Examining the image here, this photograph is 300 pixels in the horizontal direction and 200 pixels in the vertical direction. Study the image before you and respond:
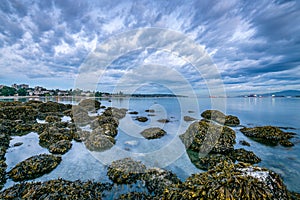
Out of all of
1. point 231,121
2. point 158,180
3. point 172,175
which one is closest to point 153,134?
point 172,175

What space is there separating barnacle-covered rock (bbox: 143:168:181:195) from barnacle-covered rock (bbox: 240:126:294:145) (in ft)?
21.5

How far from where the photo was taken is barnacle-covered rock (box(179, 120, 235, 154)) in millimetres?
6188

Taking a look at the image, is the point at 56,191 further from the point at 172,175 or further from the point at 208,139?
the point at 208,139

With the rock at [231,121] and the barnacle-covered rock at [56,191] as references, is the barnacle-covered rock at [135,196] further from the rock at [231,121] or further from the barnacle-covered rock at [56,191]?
the rock at [231,121]

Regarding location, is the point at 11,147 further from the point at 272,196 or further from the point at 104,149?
the point at 272,196

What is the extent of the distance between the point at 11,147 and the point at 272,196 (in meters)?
9.20

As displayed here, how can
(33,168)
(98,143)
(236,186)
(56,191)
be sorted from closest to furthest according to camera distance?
(236,186), (56,191), (33,168), (98,143)

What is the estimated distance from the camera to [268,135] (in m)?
8.01

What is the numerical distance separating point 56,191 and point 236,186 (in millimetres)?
3967

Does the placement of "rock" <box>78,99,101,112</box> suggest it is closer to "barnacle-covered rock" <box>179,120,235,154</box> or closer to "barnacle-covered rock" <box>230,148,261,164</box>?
"barnacle-covered rock" <box>179,120,235,154</box>

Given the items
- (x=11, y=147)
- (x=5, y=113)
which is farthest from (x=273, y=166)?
(x=5, y=113)

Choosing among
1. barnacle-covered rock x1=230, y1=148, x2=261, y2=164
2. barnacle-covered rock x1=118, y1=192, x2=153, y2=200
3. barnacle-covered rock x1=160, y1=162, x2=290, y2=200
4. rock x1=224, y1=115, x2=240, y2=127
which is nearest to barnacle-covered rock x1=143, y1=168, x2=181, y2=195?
barnacle-covered rock x1=118, y1=192, x2=153, y2=200

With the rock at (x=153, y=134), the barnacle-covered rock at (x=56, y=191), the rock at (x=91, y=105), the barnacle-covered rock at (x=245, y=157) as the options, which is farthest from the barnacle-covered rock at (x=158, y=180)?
the rock at (x=91, y=105)

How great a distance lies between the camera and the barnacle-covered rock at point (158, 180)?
365 centimetres
